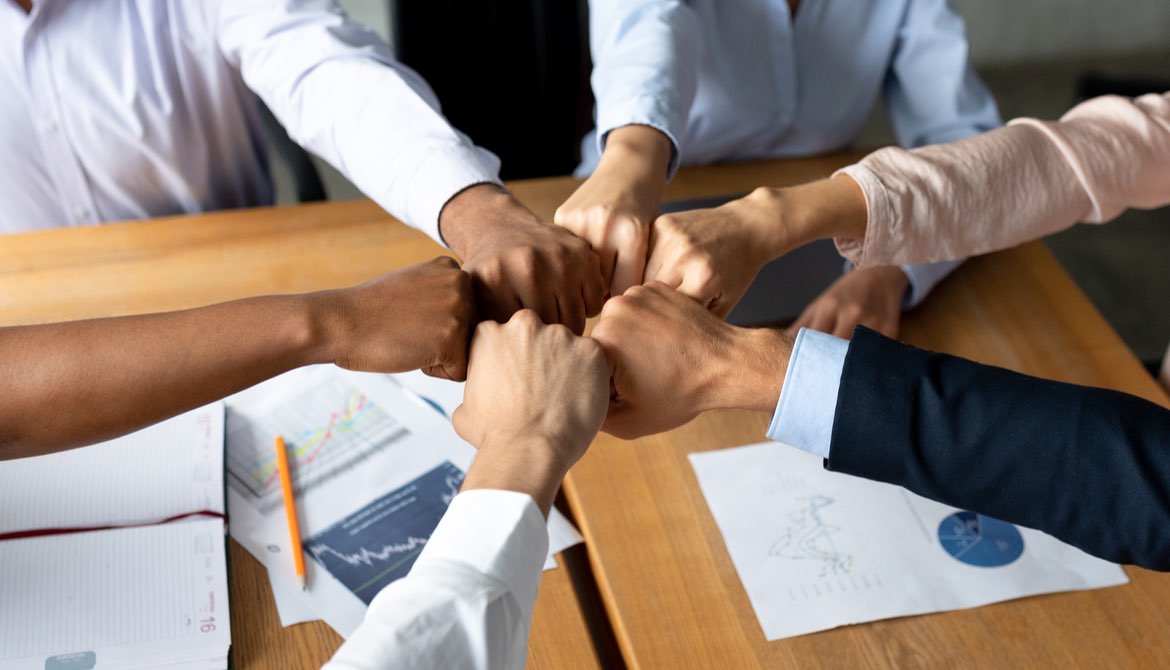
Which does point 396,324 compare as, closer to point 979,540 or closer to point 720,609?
point 720,609

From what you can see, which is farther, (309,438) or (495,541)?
(309,438)

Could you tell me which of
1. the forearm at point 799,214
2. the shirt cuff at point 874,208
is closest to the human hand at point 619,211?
the forearm at point 799,214

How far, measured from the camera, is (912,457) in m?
0.88

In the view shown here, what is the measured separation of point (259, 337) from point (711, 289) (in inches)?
17.9

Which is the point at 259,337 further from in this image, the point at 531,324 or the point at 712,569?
the point at 712,569

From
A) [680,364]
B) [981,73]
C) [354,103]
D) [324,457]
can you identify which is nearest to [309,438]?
[324,457]

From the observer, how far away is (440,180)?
125 centimetres

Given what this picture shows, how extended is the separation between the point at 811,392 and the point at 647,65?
622 millimetres

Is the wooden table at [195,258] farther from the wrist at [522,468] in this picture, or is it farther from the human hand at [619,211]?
the wrist at [522,468]

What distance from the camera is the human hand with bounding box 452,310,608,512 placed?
0.84 meters

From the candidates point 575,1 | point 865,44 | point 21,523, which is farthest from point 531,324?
point 575,1

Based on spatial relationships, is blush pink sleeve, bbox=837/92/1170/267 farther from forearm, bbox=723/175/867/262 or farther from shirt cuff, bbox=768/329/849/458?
shirt cuff, bbox=768/329/849/458

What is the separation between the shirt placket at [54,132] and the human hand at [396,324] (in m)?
0.72

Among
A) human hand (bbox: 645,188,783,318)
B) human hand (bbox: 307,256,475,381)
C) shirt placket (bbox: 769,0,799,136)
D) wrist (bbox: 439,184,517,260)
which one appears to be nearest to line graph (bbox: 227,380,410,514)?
human hand (bbox: 307,256,475,381)
